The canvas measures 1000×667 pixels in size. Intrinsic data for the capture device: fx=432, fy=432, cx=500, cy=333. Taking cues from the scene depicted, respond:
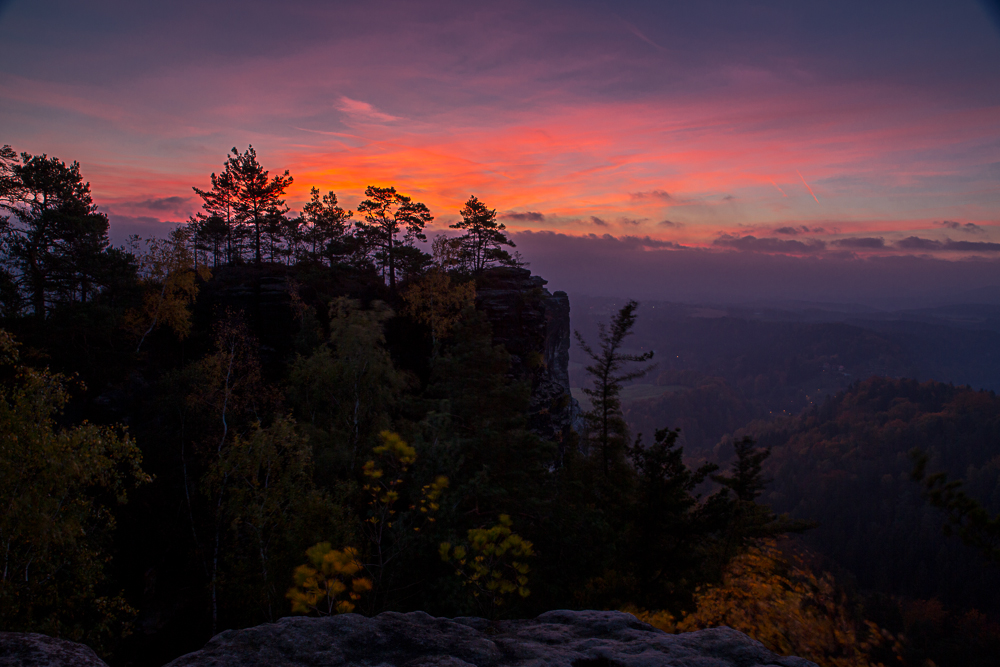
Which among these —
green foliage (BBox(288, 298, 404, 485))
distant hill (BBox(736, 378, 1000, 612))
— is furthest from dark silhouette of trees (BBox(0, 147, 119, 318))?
distant hill (BBox(736, 378, 1000, 612))

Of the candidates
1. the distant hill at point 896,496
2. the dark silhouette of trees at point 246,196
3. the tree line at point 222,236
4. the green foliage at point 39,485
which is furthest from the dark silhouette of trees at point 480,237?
the distant hill at point 896,496

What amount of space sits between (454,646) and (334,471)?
52.3ft

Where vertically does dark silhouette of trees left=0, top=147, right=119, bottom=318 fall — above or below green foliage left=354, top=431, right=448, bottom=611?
above

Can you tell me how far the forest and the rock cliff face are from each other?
30cm

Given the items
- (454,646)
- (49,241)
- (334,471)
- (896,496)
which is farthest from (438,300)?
(896,496)

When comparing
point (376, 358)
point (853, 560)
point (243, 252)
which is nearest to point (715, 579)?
point (376, 358)

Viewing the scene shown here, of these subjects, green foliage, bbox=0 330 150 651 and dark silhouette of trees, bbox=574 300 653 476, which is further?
dark silhouette of trees, bbox=574 300 653 476

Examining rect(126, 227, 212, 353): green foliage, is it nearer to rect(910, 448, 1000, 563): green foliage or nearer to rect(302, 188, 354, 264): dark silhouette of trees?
rect(302, 188, 354, 264): dark silhouette of trees

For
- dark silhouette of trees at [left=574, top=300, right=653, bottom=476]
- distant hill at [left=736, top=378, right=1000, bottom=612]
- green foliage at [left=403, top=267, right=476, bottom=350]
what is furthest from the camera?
distant hill at [left=736, top=378, right=1000, bottom=612]

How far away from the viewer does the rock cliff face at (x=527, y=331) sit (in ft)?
128

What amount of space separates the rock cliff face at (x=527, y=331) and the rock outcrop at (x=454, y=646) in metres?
30.0

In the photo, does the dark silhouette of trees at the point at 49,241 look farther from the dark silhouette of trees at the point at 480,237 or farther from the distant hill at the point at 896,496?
the distant hill at the point at 896,496

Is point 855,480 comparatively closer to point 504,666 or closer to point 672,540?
point 672,540

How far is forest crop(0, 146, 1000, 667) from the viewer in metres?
10.5
